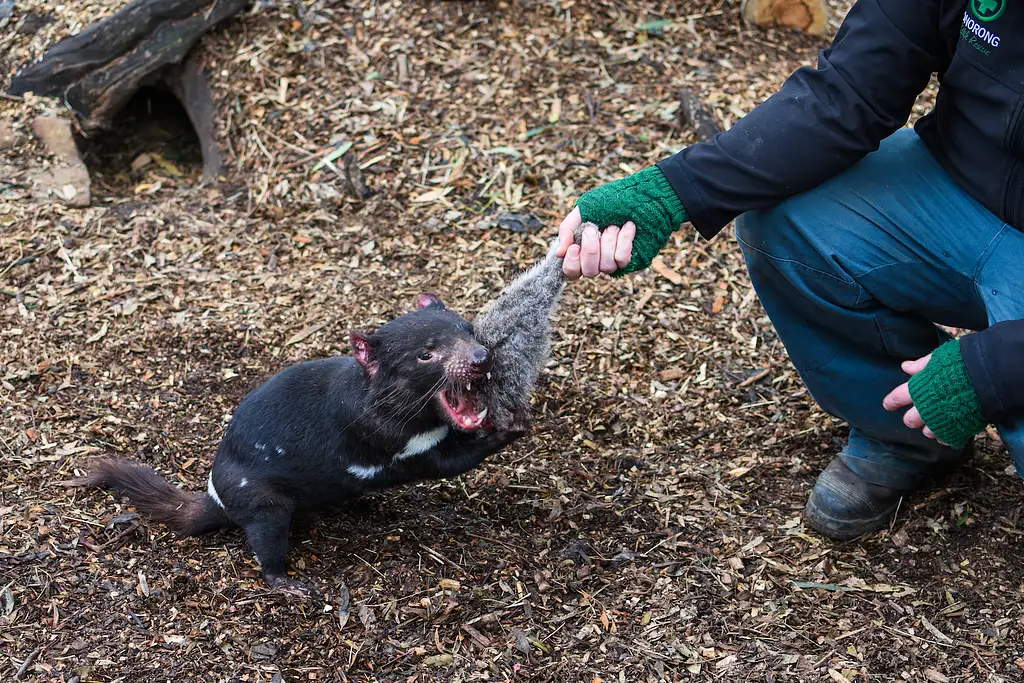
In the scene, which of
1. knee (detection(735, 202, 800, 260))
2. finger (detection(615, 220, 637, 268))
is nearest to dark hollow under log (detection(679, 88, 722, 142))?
knee (detection(735, 202, 800, 260))

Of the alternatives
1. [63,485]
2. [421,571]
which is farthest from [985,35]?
[63,485]

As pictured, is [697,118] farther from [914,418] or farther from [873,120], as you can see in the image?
[914,418]

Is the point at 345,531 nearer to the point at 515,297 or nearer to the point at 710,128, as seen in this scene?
the point at 515,297

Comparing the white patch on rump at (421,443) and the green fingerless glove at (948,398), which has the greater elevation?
the green fingerless glove at (948,398)

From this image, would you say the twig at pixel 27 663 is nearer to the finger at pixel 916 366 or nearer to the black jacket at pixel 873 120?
the black jacket at pixel 873 120

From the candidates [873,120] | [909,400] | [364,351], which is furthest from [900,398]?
[364,351]

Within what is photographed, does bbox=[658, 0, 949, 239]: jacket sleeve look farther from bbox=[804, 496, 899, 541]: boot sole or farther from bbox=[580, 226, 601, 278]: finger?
bbox=[804, 496, 899, 541]: boot sole

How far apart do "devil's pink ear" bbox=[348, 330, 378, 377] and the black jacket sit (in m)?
1.01

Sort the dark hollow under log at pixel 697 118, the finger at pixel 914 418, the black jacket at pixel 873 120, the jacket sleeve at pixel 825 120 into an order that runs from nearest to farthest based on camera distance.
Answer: the finger at pixel 914 418 < the black jacket at pixel 873 120 < the jacket sleeve at pixel 825 120 < the dark hollow under log at pixel 697 118

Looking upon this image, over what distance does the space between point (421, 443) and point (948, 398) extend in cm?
149

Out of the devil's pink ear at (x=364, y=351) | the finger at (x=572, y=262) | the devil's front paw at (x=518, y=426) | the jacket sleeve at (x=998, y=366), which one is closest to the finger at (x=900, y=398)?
the jacket sleeve at (x=998, y=366)

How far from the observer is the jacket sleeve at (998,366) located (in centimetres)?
216

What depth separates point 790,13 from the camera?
5305 mm

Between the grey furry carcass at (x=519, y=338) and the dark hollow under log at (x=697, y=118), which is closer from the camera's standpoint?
the grey furry carcass at (x=519, y=338)
